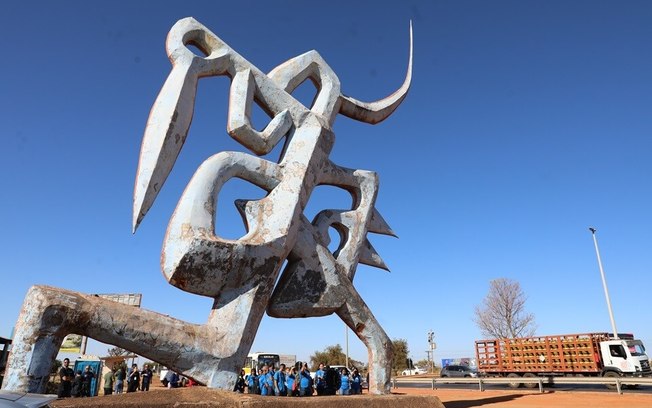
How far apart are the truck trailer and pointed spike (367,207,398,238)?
41.2 feet

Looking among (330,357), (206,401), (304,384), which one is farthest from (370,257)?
(330,357)

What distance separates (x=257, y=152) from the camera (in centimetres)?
999

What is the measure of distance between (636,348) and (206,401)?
2193cm

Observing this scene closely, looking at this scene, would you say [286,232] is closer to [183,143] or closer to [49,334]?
[183,143]

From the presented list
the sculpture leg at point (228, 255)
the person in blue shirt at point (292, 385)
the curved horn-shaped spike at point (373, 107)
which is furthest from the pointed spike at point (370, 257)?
the person in blue shirt at point (292, 385)

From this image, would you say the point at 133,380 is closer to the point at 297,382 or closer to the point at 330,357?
the point at 297,382

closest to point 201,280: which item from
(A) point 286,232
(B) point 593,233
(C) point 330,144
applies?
(A) point 286,232

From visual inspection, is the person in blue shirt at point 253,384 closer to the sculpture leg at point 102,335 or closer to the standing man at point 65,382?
the standing man at point 65,382

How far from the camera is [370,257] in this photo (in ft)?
39.5

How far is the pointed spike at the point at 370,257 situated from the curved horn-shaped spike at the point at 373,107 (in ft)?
11.5

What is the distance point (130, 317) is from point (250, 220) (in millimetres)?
2920

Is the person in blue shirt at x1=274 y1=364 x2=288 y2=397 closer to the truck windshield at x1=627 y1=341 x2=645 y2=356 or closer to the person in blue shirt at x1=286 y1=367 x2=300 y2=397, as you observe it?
the person in blue shirt at x1=286 y1=367 x2=300 y2=397

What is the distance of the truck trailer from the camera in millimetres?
20625

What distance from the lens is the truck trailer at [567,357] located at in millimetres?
20625
